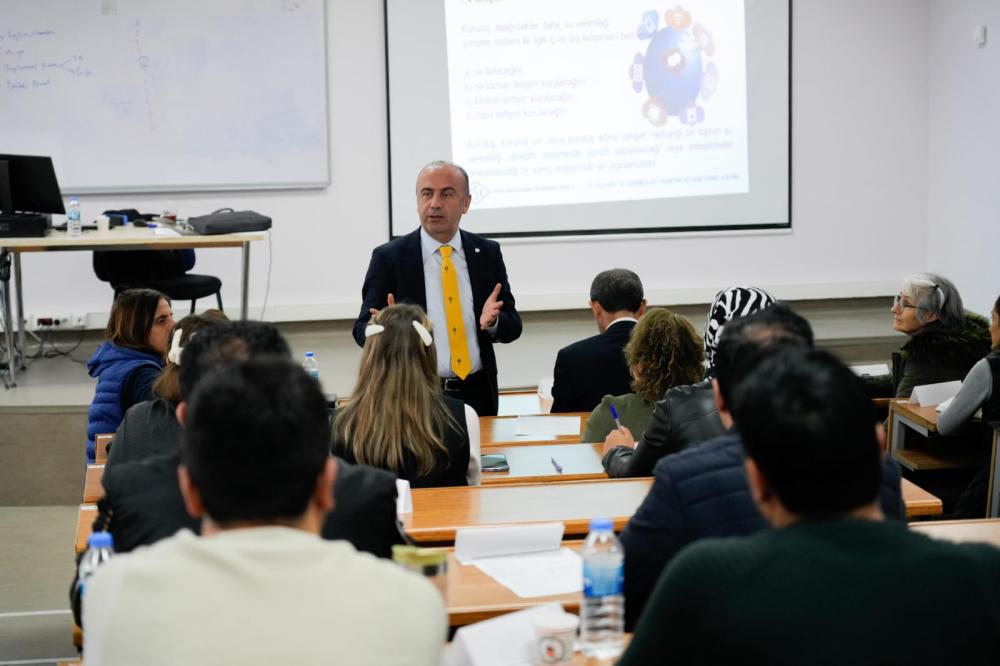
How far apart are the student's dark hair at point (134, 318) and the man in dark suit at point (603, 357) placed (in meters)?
1.57

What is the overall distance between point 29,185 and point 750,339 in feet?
17.3

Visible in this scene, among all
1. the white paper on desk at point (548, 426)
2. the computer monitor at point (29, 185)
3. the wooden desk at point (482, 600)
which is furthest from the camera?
the computer monitor at point (29, 185)

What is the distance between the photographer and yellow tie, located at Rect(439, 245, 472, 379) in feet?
15.3

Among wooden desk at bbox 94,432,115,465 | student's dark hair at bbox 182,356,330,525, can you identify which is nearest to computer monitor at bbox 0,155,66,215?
wooden desk at bbox 94,432,115,465

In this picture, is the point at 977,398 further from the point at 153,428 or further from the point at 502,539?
the point at 153,428

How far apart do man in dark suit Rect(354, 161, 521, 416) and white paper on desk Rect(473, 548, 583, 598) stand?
6.75 feet

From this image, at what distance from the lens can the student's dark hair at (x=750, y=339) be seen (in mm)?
2338

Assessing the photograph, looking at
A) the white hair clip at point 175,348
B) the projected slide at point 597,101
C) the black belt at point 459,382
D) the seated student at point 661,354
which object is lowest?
the black belt at point 459,382

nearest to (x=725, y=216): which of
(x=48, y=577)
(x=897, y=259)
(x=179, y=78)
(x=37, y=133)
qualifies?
(x=897, y=259)

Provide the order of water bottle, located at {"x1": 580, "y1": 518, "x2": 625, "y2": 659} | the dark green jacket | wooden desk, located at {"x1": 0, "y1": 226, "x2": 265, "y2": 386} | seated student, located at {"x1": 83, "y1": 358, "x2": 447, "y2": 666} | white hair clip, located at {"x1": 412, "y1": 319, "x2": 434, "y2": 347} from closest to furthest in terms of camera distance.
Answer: seated student, located at {"x1": 83, "y1": 358, "x2": 447, "y2": 666} < water bottle, located at {"x1": 580, "y1": 518, "x2": 625, "y2": 659} < white hair clip, located at {"x1": 412, "y1": 319, "x2": 434, "y2": 347} < the dark green jacket < wooden desk, located at {"x1": 0, "y1": 226, "x2": 265, "y2": 386}

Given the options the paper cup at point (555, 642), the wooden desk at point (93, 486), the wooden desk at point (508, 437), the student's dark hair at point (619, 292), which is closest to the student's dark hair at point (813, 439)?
the paper cup at point (555, 642)

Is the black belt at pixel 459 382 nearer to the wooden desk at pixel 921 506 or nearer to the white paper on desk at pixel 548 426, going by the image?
the white paper on desk at pixel 548 426

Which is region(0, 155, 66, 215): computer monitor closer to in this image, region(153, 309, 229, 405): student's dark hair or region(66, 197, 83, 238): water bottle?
region(66, 197, 83, 238): water bottle

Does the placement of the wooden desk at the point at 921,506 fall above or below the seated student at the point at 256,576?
below
